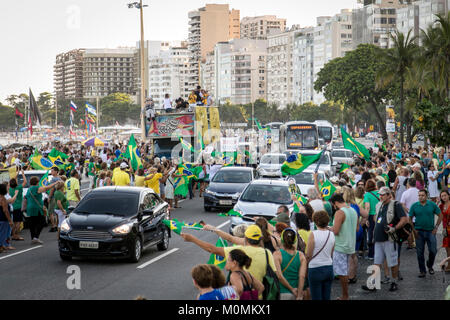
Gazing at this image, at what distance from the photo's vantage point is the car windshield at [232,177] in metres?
25.3

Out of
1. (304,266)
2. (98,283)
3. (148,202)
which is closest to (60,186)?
(148,202)

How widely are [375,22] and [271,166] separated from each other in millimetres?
132534

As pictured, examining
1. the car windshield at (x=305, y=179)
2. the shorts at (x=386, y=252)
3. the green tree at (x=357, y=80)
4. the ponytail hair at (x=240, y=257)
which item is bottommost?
the shorts at (x=386, y=252)

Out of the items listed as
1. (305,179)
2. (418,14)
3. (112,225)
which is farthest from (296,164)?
(418,14)

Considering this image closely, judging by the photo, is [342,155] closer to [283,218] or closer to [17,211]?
[17,211]

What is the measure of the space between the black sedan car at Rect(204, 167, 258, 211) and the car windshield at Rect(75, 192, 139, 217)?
905 centimetres

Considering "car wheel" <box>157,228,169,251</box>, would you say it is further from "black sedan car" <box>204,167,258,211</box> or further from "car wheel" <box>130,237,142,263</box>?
"black sedan car" <box>204,167,258,211</box>

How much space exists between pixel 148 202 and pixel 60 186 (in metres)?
3.25

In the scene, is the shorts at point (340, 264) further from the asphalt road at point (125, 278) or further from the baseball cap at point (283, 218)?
the baseball cap at point (283, 218)

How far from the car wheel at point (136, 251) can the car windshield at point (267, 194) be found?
432 centimetres

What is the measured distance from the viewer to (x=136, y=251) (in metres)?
14.5

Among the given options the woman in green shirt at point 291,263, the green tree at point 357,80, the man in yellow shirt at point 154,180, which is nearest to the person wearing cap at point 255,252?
the woman in green shirt at point 291,263

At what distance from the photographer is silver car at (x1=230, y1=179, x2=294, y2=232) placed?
1739cm
